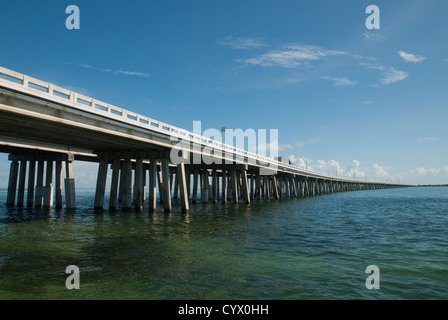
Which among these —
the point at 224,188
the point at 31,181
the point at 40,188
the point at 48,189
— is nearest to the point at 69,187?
the point at 48,189

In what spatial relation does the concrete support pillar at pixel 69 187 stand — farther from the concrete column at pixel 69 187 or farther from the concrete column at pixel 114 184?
the concrete column at pixel 114 184

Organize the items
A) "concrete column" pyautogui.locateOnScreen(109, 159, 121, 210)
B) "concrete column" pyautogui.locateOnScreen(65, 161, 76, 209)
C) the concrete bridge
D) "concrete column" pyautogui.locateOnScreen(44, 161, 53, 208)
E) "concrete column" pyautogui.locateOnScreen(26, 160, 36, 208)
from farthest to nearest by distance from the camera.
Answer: "concrete column" pyautogui.locateOnScreen(26, 160, 36, 208) → "concrete column" pyautogui.locateOnScreen(44, 161, 53, 208) → "concrete column" pyautogui.locateOnScreen(109, 159, 121, 210) → "concrete column" pyautogui.locateOnScreen(65, 161, 76, 209) → the concrete bridge

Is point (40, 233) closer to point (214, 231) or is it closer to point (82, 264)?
point (82, 264)

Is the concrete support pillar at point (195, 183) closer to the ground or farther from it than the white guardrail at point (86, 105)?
closer to the ground

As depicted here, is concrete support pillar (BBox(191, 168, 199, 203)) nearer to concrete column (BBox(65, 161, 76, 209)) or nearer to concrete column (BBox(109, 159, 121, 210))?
concrete column (BBox(109, 159, 121, 210))

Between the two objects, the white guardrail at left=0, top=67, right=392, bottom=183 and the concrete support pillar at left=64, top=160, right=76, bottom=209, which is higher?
the white guardrail at left=0, top=67, right=392, bottom=183

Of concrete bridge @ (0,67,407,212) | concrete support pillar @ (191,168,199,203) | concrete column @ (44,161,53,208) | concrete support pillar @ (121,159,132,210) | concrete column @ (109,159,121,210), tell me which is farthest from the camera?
concrete support pillar @ (191,168,199,203)

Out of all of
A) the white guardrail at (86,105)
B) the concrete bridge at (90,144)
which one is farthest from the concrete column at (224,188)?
the white guardrail at (86,105)

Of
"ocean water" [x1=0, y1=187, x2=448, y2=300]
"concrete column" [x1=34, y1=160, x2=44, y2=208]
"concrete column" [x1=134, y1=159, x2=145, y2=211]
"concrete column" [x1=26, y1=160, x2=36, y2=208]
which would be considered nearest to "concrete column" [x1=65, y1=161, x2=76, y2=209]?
"concrete column" [x1=34, y1=160, x2=44, y2=208]

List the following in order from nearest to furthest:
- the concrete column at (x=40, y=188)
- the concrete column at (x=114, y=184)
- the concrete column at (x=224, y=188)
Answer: the concrete column at (x=114, y=184) < the concrete column at (x=40, y=188) < the concrete column at (x=224, y=188)

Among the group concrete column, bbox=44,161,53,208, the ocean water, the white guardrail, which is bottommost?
the ocean water

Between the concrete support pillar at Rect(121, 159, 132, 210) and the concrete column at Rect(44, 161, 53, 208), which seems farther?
the concrete column at Rect(44, 161, 53, 208)
